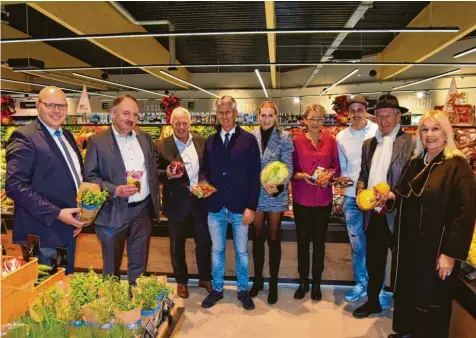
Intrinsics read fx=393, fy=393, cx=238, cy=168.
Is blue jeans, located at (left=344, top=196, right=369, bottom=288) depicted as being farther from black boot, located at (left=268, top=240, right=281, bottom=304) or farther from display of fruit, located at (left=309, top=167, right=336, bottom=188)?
black boot, located at (left=268, top=240, right=281, bottom=304)

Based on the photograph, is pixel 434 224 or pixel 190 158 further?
pixel 190 158

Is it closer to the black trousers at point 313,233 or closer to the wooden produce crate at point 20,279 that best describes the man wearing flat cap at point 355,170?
the black trousers at point 313,233

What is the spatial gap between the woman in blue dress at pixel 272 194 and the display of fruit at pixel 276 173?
0.15 meters

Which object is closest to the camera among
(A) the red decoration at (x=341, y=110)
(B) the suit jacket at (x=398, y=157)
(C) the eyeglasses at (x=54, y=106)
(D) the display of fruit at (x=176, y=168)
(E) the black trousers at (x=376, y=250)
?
(C) the eyeglasses at (x=54, y=106)

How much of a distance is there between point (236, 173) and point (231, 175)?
0.05 meters

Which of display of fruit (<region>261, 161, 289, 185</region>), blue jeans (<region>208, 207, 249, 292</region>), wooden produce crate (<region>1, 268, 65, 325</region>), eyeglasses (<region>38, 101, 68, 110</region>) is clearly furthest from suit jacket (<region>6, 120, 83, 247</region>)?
display of fruit (<region>261, 161, 289, 185</region>)

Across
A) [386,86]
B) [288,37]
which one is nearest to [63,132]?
[288,37]

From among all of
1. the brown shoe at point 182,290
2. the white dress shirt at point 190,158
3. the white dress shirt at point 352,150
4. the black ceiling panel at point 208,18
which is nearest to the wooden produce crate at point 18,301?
the white dress shirt at point 190,158

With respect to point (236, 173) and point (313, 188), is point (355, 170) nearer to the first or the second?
point (313, 188)

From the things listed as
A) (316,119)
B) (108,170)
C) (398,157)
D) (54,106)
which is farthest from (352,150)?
(54,106)

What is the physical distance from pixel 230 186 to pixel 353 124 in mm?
1336

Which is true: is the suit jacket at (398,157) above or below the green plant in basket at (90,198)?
above

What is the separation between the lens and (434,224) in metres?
2.45

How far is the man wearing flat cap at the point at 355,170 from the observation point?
12.0 ft
